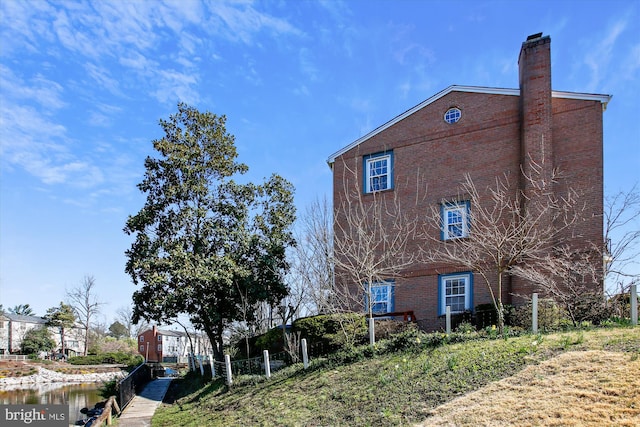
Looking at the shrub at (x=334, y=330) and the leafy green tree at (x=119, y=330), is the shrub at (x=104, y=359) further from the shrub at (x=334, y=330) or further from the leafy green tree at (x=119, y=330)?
the leafy green tree at (x=119, y=330)

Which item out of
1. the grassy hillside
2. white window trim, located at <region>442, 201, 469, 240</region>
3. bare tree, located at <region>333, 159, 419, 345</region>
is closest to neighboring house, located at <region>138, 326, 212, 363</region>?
bare tree, located at <region>333, 159, 419, 345</region>

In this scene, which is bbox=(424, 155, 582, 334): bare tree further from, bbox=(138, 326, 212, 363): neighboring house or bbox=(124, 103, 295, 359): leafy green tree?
bbox=(138, 326, 212, 363): neighboring house

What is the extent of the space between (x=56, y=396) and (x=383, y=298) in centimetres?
2456

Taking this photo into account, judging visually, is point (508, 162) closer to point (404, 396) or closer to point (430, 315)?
point (430, 315)

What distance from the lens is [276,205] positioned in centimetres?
2517

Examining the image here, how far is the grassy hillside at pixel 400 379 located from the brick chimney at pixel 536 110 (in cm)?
779

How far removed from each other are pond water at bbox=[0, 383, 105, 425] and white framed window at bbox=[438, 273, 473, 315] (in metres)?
17.9

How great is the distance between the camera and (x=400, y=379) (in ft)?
35.6

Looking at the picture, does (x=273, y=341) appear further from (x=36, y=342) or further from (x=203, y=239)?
(x=36, y=342)

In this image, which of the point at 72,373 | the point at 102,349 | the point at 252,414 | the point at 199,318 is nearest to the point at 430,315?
the point at 252,414

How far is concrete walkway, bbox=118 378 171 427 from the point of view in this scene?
1652 centimetres

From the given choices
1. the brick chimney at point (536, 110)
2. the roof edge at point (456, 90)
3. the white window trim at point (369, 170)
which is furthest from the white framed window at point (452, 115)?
the white window trim at point (369, 170)

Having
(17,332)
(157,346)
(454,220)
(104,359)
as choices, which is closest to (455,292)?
(454,220)

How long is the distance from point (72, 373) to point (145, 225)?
1307 inches
